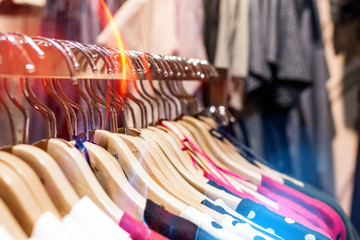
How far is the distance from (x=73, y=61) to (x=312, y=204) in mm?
489

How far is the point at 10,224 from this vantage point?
0.32m

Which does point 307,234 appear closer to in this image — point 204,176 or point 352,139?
point 204,176

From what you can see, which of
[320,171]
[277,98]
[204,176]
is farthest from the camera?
[320,171]

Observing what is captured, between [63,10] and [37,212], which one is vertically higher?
[63,10]

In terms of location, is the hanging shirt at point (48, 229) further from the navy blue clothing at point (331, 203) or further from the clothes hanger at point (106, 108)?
the navy blue clothing at point (331, 203)

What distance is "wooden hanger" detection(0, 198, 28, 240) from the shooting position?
0.32 meters

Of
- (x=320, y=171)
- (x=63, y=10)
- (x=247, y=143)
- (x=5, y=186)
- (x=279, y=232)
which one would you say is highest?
(x=63, y=10)

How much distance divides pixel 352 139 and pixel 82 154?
4.69ft

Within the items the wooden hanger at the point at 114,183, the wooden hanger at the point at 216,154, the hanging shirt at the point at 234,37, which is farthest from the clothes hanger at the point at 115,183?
the hanging shirt at the point at 234,37

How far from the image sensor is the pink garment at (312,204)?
24.1 inches

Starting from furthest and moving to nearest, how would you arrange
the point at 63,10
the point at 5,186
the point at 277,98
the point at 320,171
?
the point at 320,171, the point at 277,98, the point at 63,10, the point at 5,186

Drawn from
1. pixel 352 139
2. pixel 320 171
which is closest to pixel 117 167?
pixel 320 171

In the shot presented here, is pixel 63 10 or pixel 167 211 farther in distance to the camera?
pixel 63 10

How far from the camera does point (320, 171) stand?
133 cm
